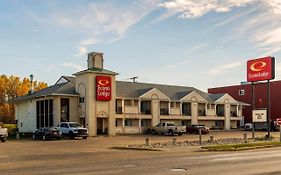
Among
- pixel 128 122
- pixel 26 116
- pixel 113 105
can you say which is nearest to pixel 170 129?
pixel 128 122

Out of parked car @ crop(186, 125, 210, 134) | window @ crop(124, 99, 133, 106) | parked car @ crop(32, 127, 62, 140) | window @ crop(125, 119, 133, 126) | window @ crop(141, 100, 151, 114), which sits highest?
window @ crop(124, 99, 133, 106)

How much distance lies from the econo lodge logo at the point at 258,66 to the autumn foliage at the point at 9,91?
57014 millimetres

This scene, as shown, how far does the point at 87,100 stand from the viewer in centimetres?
5356

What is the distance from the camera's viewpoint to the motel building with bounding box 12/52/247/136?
54.1 m

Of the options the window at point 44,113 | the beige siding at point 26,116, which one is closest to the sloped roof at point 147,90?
the window at point 44,113

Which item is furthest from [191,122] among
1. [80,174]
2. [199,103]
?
[80,174]

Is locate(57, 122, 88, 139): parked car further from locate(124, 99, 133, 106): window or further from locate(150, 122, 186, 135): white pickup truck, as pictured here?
locate(124, 99, 133, 106): window

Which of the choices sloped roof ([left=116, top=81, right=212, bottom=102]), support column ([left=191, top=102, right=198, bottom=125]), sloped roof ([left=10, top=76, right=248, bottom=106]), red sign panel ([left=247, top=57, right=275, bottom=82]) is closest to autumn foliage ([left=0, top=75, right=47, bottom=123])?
sloped roof ([left=10, top=76, right=248, bottom=106])

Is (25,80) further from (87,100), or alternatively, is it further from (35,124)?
(87,100)

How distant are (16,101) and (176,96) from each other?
23.5 metres

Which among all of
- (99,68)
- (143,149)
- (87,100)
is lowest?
(143,149)

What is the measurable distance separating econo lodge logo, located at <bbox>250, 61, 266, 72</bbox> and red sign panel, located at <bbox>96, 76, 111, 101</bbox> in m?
17.6

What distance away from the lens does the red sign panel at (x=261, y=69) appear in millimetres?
44281

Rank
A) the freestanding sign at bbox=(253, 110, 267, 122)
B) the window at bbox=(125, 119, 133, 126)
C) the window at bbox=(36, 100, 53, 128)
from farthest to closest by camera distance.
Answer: the window at bbox=(125, 119, 133, 126)
the window at bbox=(36, 100, 53, 128)
the freestanding sign at bbox=(253, 110, 267, 122)
